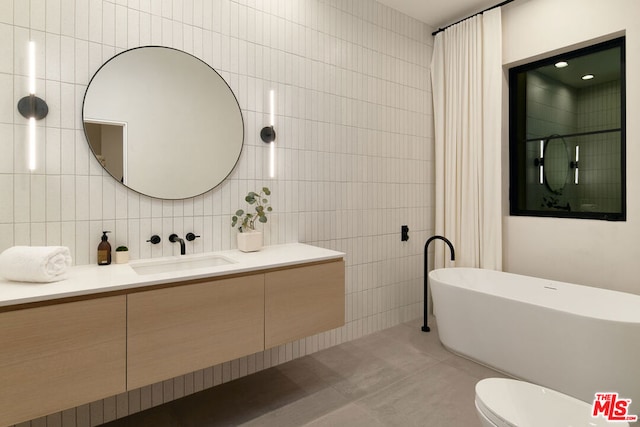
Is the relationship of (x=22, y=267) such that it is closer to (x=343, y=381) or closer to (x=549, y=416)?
(x=343, y=381)

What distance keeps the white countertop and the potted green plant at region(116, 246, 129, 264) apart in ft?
0.12

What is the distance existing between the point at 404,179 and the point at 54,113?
261cm

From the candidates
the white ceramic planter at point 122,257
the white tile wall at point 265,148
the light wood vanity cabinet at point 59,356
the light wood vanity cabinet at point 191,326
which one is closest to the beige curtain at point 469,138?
the white tile wall at point 265,148

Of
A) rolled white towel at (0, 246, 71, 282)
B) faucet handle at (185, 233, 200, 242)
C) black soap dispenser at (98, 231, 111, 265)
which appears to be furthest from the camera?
faucet handle at (185, 233, 200, 242)

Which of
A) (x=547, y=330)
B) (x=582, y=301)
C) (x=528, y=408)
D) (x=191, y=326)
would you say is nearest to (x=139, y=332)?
(x=191, y=326)

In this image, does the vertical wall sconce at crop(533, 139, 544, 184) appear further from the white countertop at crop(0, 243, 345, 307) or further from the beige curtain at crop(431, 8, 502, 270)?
the white countertop at crop(0, 243, 345, 307)

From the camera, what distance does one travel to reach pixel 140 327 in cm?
144

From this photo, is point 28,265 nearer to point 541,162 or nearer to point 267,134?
point 267,134

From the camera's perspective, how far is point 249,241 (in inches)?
84.2

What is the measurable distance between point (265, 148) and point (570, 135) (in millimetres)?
2501

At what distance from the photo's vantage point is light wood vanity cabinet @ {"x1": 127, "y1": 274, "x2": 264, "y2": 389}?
1.44 m

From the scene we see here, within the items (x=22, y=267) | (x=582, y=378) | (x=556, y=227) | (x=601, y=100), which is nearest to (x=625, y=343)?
(x=582, y=378)

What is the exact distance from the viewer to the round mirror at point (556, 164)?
293 cm

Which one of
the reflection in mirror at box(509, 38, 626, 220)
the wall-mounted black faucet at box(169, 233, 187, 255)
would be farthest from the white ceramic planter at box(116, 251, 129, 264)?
the reflection in mirror at box(509, 38, 626, 220)
